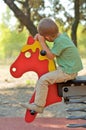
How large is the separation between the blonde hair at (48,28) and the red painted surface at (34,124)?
205cm

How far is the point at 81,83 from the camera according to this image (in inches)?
178

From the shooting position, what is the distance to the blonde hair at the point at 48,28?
173 inches

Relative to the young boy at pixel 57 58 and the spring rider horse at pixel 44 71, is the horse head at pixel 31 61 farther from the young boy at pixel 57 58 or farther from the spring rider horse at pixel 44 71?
the young boy at pixel 57 58

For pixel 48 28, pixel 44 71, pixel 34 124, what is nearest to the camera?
pixel 48 28

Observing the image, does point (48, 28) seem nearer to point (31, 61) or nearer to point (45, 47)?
point (45, 47)

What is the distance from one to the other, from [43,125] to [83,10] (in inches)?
394

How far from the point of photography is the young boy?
14.5 ft

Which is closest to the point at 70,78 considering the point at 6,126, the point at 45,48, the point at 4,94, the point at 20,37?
the point at 45,48

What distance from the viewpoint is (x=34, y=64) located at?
4.62 meters

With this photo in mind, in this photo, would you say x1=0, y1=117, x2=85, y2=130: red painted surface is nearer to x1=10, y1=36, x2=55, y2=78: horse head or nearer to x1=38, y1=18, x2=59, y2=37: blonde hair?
x1=10, y1=36, x2=55, y2=78: horse head

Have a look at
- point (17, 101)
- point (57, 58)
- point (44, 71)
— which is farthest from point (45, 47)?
point (17, 101)

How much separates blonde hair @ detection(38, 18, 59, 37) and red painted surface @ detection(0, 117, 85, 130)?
2.05 meters

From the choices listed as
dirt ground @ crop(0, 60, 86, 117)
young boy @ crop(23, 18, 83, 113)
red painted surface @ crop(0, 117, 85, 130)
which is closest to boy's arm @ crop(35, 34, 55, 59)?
young boy @ crop(23, 18, 83, 113)

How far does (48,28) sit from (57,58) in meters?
0.37
